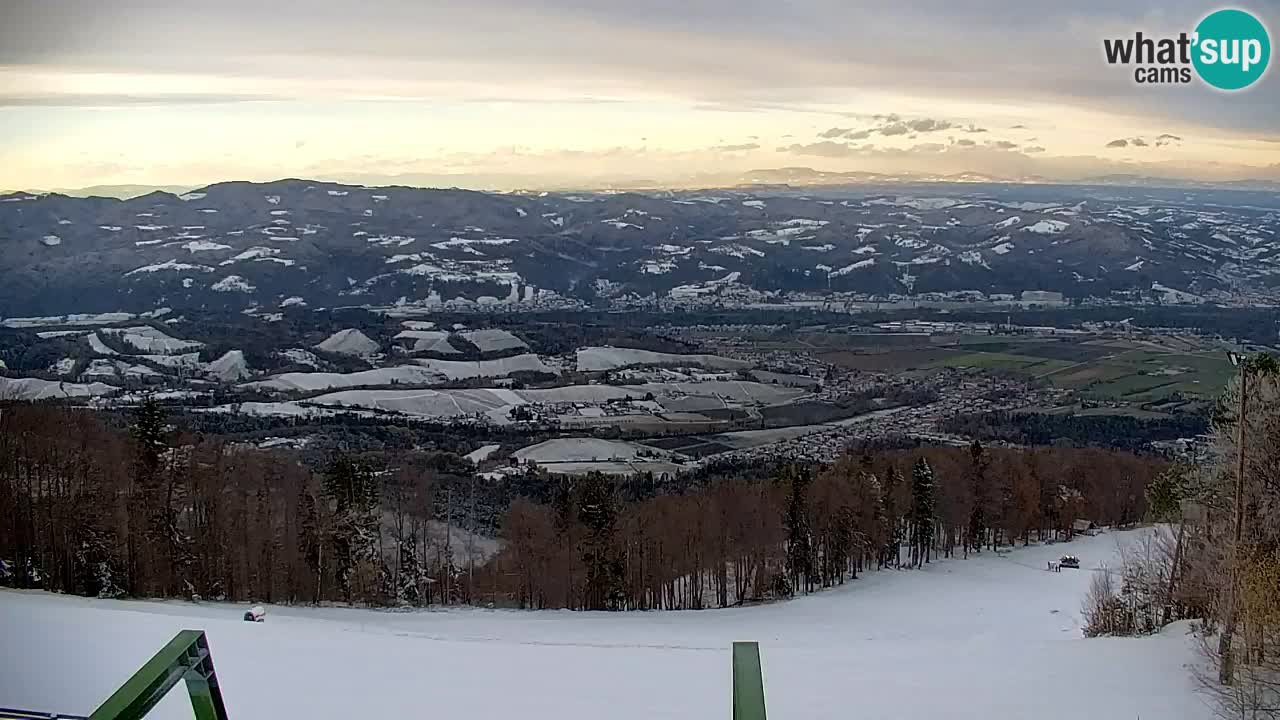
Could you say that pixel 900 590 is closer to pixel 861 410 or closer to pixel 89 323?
pixel 861 410

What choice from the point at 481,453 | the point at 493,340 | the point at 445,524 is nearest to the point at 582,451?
the point at 481,453

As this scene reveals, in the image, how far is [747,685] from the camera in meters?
1.24

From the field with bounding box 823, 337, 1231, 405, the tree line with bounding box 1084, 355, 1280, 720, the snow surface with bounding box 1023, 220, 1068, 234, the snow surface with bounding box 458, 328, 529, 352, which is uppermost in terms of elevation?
the snow surface with bounding box 1023, 220, 1068, 234

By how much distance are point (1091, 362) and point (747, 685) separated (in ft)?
122

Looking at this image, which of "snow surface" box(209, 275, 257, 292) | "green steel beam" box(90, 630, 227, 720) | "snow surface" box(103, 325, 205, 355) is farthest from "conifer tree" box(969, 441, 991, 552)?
"snow surface" box(209, 275, 257, 292)

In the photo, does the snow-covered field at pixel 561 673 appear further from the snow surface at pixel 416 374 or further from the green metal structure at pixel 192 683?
the snow surface at pixel 416 374

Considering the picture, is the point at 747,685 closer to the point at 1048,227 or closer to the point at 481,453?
the point at 481,453

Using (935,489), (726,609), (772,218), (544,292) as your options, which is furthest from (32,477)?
(772,218)

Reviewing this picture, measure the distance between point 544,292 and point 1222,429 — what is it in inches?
2044

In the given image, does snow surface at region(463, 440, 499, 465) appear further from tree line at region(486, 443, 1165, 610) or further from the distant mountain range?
the distant mountain range

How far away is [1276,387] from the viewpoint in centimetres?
615

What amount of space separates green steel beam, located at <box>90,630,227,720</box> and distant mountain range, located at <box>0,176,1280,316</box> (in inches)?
1201

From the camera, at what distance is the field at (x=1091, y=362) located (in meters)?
26.7

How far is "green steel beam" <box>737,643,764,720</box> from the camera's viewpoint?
1198mm
